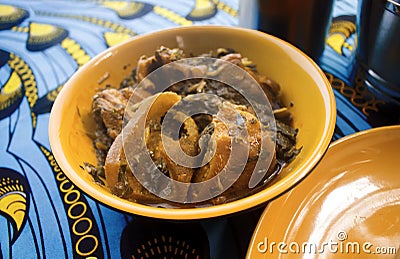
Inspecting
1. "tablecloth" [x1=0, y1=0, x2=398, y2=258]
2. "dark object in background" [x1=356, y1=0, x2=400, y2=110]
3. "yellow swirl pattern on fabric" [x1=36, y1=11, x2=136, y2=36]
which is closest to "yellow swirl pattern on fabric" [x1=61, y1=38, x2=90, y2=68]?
"tablecloth" [x1=0, y1=0, x2=398, y2=258]

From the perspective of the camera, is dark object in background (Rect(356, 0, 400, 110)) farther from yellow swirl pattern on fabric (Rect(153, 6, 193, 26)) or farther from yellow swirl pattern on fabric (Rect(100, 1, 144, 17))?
yellow swirl pattern on fabric (Rect(100, 1, 144, 17))

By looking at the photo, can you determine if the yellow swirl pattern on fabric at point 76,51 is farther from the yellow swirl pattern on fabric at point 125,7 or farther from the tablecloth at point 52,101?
the yellow swirl pattern on fabric at point 125,7

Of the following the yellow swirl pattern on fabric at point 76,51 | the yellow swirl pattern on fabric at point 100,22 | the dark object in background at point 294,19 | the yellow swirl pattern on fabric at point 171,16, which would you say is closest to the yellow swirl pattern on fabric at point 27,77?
the yellow swirl pattern on fabric at point 76,51

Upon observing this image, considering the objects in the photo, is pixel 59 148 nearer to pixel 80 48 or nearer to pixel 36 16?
pixel 80 48

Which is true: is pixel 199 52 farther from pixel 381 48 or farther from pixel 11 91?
pixel 11 91

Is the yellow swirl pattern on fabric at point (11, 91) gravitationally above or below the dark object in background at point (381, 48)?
below

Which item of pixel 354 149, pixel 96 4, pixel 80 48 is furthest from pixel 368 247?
pixel 96 4
